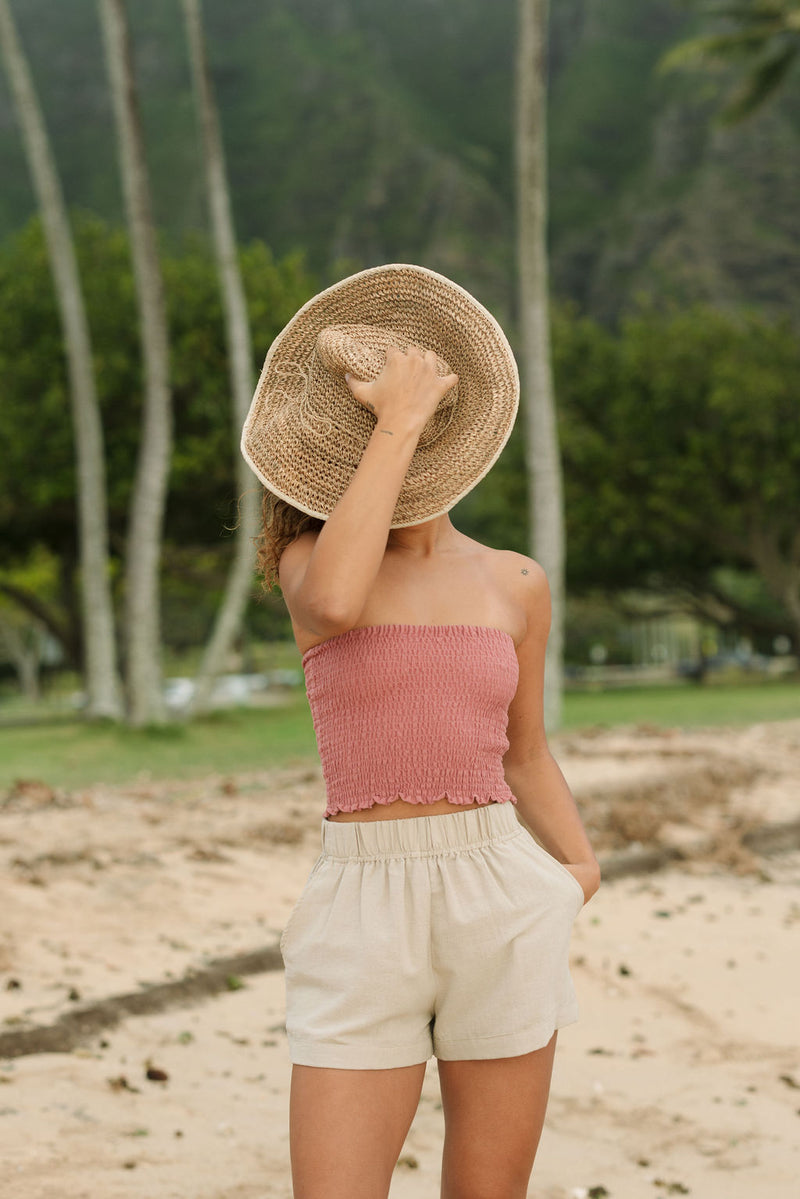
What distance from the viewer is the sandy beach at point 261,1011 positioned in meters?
3.72

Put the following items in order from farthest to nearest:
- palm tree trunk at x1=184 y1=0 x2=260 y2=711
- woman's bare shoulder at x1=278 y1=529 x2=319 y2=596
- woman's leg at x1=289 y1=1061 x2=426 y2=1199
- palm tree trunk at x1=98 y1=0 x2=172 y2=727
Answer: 1. palm tree trunk at x1=184 y1=0 x2=260 y2=711
2. palm tree trunk at x1=98 y1=0 x2=172 y2=727
3. woman's bare shoulder at x1=278 y1=529 x2=319 y2=596
4. woman's leg at x1=289 y1=1061 x2=426 y2=1199

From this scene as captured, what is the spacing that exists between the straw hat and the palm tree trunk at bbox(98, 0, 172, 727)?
14.3 metres

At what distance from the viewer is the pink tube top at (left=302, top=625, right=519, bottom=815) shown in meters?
1.99

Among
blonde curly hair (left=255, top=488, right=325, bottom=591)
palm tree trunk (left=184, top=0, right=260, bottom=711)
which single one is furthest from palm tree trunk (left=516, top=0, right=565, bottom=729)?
blonde curly hair (left=255, top=488, right=325, bottom=591)

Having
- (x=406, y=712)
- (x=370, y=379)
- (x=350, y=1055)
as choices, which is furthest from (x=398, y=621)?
(x=350, y=1055)

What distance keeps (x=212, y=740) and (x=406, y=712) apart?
13635mm

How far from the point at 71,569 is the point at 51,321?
7.25m

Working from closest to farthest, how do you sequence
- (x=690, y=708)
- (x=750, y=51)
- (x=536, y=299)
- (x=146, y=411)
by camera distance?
(x=536, y=299) < (x=146, y=411) < (x=690, y=708) < (x=750, y=51)

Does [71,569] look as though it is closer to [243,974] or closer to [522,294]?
[522,294]

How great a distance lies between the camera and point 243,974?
18.3 feet

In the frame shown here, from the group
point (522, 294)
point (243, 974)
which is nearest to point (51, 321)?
point (522, 294)

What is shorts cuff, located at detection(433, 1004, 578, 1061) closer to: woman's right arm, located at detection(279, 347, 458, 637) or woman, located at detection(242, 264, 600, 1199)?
woman, located at detection(242, 264, 600, 1199)

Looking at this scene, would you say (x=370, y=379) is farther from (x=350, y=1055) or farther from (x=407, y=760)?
(x=350, y=1055)

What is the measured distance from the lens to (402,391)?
1.98 metres
